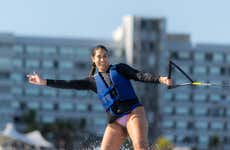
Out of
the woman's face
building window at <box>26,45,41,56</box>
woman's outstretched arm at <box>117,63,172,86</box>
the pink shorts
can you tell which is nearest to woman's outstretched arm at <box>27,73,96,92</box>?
the woman's face

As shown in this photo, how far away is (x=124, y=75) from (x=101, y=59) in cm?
33

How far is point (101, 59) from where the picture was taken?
36.3 feet

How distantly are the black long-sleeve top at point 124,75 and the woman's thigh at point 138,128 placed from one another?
0.38 meters

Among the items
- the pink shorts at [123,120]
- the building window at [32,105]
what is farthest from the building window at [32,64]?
the pink shorts at [123,120]

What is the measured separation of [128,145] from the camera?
48.2 feet

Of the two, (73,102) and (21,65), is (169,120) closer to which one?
(73,102)

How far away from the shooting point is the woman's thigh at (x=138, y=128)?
10727 millimetres

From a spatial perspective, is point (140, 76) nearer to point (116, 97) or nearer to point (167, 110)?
point (116, 97)

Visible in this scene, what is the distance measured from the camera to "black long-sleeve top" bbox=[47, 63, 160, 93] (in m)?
10.8

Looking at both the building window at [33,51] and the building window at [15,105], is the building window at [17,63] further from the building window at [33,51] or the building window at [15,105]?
the building window at [15,105]

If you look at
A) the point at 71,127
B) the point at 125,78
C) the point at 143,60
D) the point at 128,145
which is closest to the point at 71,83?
the point at 125,78

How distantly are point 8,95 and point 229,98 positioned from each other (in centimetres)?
3494

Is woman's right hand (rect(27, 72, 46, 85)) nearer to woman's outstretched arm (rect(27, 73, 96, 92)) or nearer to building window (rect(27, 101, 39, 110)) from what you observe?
woman's outstretched arm (rect(27, 73, 96, 92))

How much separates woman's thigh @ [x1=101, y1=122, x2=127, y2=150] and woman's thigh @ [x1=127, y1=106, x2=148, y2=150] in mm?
159
